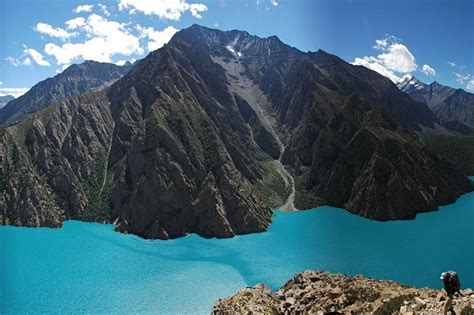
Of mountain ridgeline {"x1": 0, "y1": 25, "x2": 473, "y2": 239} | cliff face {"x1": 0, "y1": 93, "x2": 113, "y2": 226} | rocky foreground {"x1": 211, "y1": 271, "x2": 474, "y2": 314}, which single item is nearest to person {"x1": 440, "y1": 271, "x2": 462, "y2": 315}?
rocky foreground {"x1": 211, "y1": 271, "x2": 474, "y2": 314}

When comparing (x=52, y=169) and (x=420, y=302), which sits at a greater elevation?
(x=52, y=169)

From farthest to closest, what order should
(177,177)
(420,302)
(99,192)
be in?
(99,192)
(177,177)
(420,302)

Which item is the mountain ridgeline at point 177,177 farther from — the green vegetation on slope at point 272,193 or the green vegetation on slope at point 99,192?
the green vegetation on slope at point 272,193

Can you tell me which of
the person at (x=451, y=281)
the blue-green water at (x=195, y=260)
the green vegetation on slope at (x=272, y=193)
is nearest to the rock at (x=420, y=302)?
the person at (x=451, y=281)

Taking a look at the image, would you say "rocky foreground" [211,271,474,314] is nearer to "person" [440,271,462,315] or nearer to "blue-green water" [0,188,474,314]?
"person" [440,271,462,315]

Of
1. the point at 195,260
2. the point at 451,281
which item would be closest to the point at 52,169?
the point at 195,260

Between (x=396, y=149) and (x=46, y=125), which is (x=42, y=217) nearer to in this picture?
(x=46, y=125)

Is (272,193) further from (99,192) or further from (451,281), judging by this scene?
(451,281)
